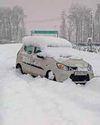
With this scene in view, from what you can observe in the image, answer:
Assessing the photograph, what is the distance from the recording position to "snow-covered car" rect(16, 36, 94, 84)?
1295cm

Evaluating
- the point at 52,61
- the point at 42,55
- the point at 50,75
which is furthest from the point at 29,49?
the point at 50,75

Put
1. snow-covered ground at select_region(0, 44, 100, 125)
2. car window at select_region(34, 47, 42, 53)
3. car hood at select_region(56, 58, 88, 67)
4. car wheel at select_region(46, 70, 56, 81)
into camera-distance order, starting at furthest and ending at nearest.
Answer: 1. car window at select_region(34, 47, 42, 53)
2. car wheel at select_region(46, 70, 56, 81)
3. car hood at select_region(56, 58, 88, 67)
4. snow-covered ground at select_region(0, 44, 100, 125)

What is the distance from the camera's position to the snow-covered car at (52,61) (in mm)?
12953

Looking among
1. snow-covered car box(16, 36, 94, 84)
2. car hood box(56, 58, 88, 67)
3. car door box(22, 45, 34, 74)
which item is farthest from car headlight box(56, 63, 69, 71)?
car door box(22, 45, 34, 74)

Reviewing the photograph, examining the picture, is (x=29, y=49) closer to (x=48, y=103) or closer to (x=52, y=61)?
(x=52, y=61)

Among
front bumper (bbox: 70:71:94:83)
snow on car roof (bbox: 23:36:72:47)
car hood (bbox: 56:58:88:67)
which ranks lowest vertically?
front bumper (bbox: 70:71:94:83)

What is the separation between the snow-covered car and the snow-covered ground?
0.40 meters

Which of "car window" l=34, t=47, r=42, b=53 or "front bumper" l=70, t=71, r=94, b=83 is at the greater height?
"car window" l=34, t=47, r=42, b=53

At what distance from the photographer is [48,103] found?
8961 mm

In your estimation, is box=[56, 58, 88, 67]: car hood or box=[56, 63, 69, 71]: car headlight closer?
box=[56, 63, 69, 71]: car headlight

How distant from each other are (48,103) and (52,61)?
4540 mm

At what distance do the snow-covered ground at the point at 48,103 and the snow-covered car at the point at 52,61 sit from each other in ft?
1.31

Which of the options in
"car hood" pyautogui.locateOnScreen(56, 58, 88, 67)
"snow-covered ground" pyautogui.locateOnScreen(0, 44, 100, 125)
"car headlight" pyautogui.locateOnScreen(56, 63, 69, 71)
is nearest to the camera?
"snow-covered ground" pyautogui.locateOnScreen(0, 44, 100, 125)

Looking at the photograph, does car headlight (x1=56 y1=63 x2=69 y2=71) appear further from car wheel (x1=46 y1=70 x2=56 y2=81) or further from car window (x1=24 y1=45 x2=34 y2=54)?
car window (x1=24 y1=45 x2=34 y2=54)
